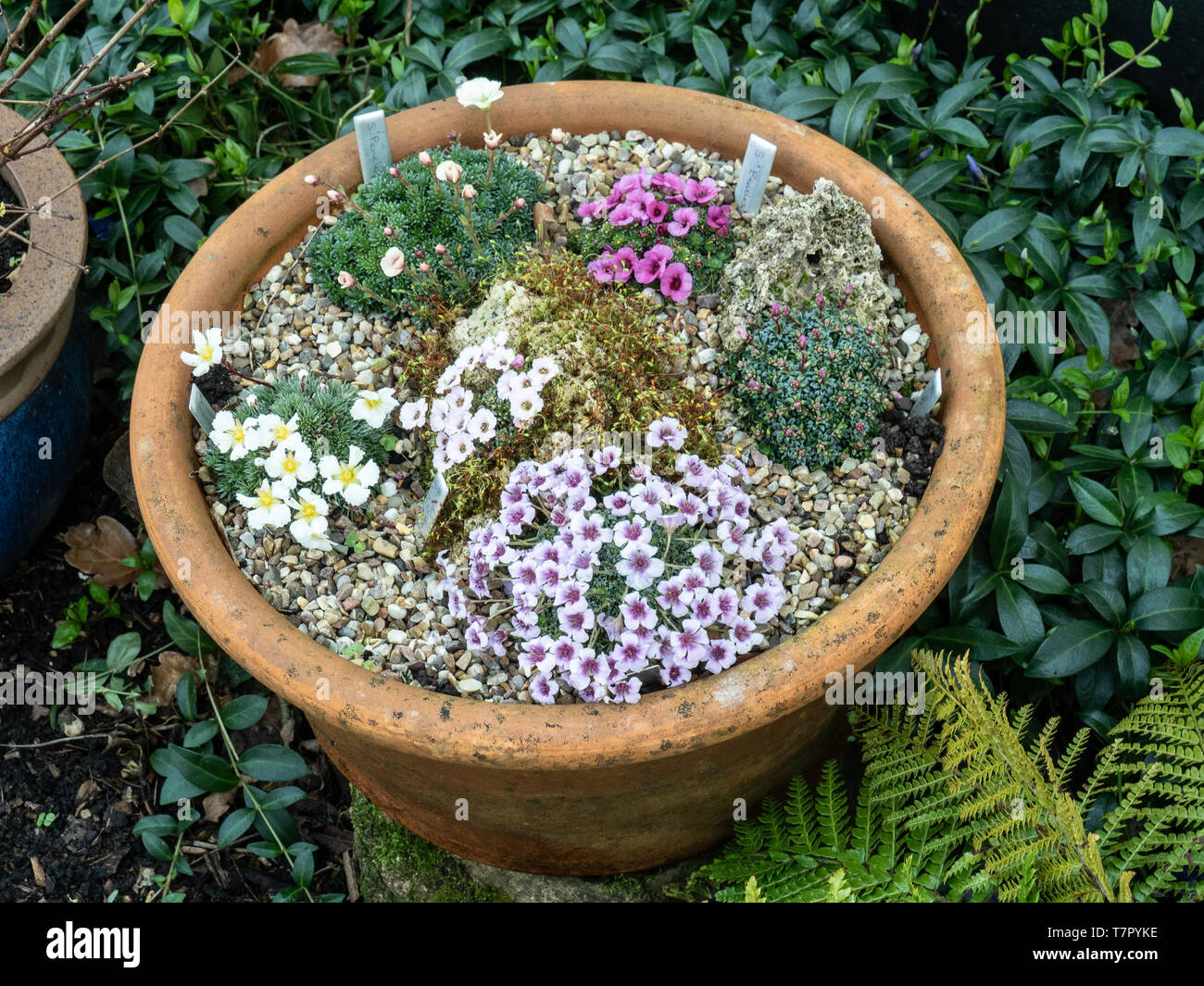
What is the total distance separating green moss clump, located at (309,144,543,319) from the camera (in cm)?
261

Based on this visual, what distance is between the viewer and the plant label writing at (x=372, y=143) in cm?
265

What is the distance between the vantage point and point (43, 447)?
278 cm

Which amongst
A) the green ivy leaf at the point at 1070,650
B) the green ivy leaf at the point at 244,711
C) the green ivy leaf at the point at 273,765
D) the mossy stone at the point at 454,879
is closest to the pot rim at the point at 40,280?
the green ivy leaf at the point at 244,711

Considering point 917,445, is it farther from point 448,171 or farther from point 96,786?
point 96,786

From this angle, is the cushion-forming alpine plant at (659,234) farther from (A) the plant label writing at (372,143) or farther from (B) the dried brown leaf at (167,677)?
(B) the dried brown leaf at (167,677)

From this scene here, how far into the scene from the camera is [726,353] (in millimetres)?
2543

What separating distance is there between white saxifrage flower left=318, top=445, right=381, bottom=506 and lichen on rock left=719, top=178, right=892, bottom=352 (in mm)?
880

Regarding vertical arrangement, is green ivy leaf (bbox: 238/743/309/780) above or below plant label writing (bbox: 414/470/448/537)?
below

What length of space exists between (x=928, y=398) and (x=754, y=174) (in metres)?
0.71

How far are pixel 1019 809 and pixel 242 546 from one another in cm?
171

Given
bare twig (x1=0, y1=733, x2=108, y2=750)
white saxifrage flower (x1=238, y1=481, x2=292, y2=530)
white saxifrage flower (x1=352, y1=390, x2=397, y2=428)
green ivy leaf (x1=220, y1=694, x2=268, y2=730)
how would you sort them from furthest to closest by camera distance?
bare twig (x1=0, y1=733, x2=108, y2=750), green ivy leaf (x1=220, y1=694, x2=268, y2=730), white saxifrage flower (x1=352, y1=390, x2=397, y2=428), white saxifrage flower (x1=238, y1=481, x2=292, y2=530)

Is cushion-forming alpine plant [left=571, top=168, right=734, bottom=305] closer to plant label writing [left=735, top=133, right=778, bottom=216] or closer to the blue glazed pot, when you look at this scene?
plant label writing [left=735, top=133, right=778, bottom=216]

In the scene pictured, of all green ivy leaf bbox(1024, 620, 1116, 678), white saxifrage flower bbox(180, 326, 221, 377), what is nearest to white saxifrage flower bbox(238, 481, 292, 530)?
white saxifrage flower bbox(180, 326, 221, 377)

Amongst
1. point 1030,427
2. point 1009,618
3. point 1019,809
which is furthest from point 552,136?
point 1019,809
